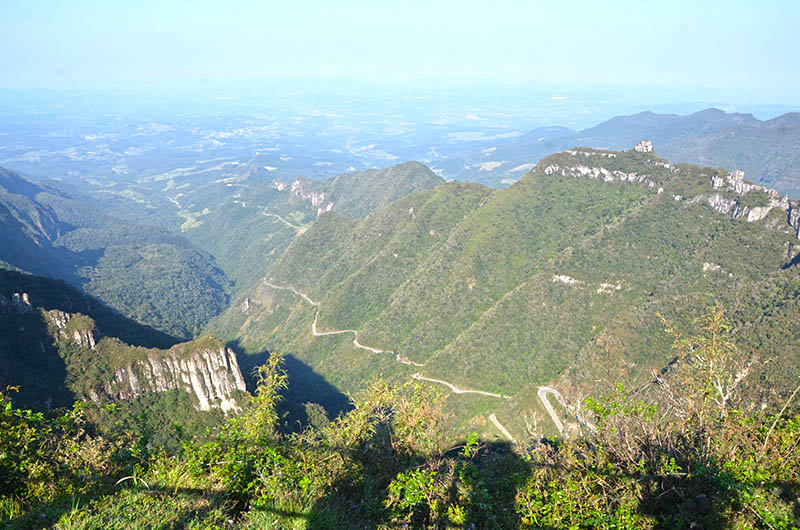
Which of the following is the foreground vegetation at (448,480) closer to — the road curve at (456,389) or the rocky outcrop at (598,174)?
the road curve at (456,389)

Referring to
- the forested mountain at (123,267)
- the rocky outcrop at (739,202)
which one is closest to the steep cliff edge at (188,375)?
the forested mountain at (123,267)

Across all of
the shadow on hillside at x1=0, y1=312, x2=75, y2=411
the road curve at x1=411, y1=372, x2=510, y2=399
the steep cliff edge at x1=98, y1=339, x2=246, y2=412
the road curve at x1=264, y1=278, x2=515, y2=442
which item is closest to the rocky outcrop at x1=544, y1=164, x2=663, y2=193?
the road curve at x1=411, y1=372, x2=510, y2=399

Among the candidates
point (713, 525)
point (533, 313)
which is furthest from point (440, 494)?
point (533, 313)

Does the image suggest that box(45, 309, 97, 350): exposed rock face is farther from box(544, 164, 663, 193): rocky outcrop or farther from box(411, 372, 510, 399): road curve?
box(544, 164, 663, 193): rocky outcrop

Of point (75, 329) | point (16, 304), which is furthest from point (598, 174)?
point (16, 304)

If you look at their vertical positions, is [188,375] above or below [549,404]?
above

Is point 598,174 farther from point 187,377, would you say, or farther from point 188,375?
point 187,377
